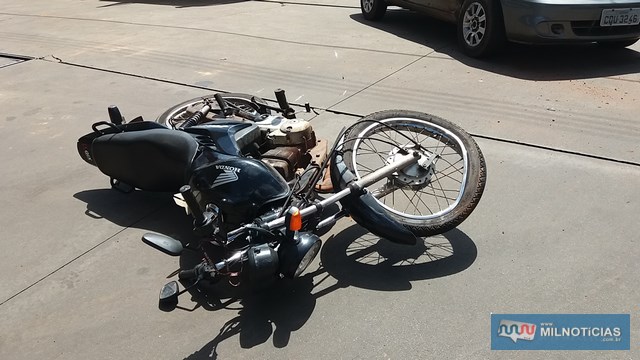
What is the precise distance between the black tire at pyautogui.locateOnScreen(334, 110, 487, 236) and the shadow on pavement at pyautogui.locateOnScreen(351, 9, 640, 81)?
266 centimetres

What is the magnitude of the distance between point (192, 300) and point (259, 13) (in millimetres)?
8379

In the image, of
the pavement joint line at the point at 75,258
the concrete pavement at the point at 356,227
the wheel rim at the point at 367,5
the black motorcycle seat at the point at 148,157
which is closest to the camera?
the concrete pavement at the point at 356,227

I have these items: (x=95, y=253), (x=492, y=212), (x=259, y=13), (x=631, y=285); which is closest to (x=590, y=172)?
(x=492, y=212)

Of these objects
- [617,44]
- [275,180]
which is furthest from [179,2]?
[275,180]

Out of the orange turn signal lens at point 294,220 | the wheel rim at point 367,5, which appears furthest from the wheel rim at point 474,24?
the orange turn signal lens at point 294,220

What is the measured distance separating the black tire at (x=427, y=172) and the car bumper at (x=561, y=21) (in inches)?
106

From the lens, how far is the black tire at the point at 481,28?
643 centimetres

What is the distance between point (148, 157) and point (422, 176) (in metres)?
1.82

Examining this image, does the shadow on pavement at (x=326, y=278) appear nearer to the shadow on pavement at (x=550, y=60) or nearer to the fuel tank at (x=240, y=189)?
the fuel tank at (x=240, y=189)

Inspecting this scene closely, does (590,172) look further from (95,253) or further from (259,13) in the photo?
(259,13)

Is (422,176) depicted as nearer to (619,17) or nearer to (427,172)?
(427,172)

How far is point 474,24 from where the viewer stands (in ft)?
22.1

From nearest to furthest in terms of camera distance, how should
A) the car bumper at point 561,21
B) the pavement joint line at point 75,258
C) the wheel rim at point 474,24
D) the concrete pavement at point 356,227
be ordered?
the concrete pavement at point 356,227 → the pavement joint line at point 75,258 → the car bumper at point 561,21 → the wheel rim at point 474,24

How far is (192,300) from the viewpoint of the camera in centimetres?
320
